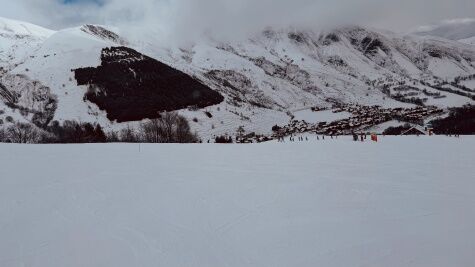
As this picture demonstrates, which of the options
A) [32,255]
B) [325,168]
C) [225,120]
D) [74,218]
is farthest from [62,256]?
[225,120]

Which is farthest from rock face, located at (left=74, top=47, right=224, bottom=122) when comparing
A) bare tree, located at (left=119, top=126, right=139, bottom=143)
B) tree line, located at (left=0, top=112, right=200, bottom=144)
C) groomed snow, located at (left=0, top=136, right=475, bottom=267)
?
groomed snow, located at (left=0, top=136, right=475, bottom=267)

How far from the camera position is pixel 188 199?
37.7 feet

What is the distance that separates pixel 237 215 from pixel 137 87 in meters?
148

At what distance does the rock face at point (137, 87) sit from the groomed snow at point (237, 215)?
113m

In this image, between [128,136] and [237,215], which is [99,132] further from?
[237,215]

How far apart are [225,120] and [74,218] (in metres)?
128

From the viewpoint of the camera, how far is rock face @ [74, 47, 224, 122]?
132m

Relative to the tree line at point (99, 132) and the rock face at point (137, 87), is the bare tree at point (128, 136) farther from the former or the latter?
the rock face at point (137, 87)

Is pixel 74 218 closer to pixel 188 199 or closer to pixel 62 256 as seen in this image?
pixel 62 256

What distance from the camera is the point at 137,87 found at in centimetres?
15212

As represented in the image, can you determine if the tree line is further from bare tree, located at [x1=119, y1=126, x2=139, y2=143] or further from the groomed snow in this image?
the groomed snow

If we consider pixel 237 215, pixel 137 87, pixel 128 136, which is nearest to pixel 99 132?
pixel 128 136

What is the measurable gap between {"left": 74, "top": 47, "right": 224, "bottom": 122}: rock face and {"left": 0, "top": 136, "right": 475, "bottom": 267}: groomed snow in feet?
370

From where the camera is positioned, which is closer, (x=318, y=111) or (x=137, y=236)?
(x=137, y=236)
